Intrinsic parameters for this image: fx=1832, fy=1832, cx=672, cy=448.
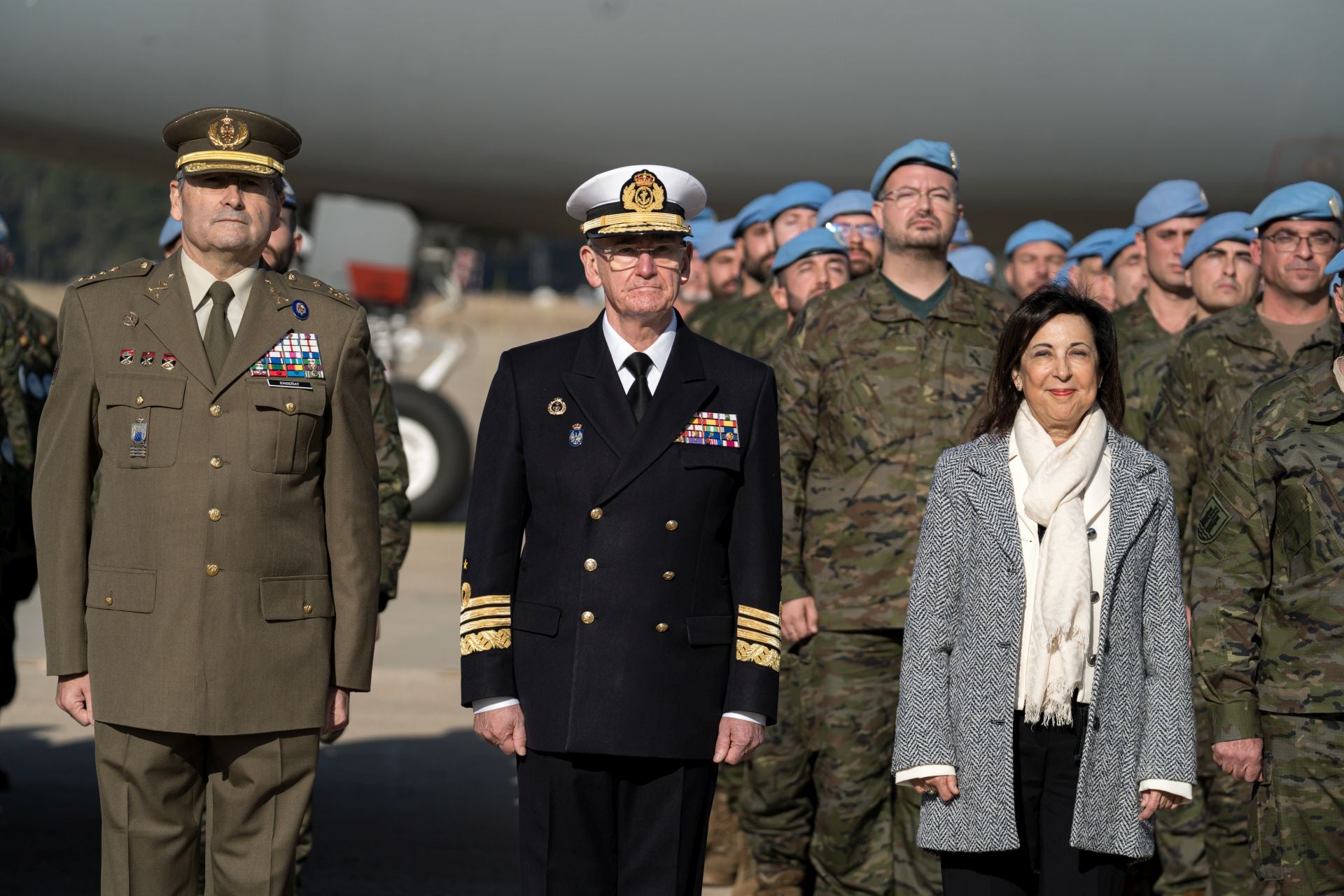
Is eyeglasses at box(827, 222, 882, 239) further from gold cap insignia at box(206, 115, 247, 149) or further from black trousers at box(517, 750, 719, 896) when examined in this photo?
black trousers at box(517, 750, 719, 896)

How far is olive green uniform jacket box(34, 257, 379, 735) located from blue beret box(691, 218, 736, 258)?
542cm

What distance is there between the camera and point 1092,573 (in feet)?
12.2

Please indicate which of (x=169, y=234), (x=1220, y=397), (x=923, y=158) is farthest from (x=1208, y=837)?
(x=169, y=234)

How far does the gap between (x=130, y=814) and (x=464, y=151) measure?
7648mm

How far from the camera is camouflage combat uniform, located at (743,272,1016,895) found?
17.2 ft

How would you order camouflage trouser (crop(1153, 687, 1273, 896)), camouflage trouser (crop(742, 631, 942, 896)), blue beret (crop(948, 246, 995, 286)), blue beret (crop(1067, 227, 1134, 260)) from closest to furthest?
camouflage trouser (crop(742, 631, 942, 896)) < camouflage trouser (crop(1153, 687, 1273, 896)) < blue beret (crop(948, 246, 995, 286)) < blue beret (crop(1067, 227, 1134, 260))

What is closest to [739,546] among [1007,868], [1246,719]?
[1007,868]

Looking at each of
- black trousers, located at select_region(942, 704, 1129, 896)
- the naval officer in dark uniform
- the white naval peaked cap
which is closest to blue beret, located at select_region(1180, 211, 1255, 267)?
black trousers, located at select_region(942, 704, 1129, 896)

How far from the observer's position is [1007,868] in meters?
3.80

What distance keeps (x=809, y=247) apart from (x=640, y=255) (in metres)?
3.04

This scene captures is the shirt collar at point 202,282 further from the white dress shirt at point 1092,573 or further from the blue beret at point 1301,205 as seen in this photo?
the blue beret at point 1301,205

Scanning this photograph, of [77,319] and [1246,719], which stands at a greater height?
[77,319]

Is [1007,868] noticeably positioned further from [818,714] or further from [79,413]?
[79,413]

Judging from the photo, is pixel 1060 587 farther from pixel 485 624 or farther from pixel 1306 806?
pixel 485 624
